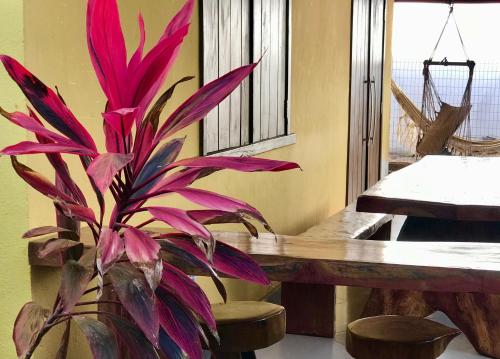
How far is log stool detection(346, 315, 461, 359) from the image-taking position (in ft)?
6.37

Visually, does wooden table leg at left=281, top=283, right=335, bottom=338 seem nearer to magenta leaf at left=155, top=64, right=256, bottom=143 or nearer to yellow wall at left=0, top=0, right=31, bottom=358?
yellow wall at left=0, top=0, right=31, bottom=358

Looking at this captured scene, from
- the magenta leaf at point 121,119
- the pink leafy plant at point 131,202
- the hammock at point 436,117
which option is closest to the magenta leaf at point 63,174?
the pink leafy plant at point 131,202

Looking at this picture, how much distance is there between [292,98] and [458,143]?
4453mm

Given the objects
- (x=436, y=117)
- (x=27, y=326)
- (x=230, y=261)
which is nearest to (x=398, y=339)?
(x=230, y=261)

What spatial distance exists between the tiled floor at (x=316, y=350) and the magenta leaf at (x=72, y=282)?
6.55 ft

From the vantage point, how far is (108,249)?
43.8 inches

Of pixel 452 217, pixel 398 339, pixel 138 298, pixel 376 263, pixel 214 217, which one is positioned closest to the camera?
pixel 138 298

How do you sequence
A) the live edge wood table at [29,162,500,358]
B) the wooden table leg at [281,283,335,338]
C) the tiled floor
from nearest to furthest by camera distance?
the live edge wood table at [29,162,500,358] < the tiled floor < the wooden table leg at [281,283,335,338]

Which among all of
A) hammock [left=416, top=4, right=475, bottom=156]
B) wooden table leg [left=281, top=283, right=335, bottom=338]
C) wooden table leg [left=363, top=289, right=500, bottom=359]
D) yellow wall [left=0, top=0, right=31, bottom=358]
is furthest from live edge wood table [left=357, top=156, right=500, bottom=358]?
hammock [left=416, top=4, right=475, bottom=156]

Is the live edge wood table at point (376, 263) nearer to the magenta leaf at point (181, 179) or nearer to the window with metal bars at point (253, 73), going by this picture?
the magenta leaf at point (181, 179)

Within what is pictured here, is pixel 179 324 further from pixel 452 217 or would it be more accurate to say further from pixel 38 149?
pixel 452 217

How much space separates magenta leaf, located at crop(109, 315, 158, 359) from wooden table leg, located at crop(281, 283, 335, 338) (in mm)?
2058

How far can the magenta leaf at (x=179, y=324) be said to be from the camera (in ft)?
3.75


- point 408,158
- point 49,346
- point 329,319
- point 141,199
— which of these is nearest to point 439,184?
point 329,319
